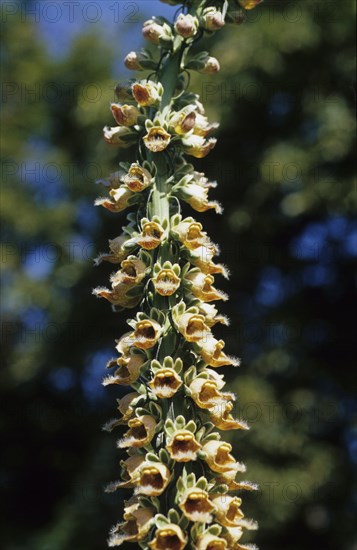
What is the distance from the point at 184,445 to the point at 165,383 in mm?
125

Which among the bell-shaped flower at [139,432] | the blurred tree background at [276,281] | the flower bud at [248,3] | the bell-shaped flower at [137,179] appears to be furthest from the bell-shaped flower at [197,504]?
the blurred tree background at [276,281]

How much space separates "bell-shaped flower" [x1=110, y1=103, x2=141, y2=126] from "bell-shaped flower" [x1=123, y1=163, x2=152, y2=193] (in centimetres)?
18

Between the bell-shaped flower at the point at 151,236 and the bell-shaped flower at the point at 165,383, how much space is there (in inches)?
10.4

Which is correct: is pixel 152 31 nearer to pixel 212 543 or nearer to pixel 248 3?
pixel 248 3

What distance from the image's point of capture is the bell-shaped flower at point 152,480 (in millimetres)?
1316

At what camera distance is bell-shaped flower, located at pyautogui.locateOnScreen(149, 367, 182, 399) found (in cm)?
137

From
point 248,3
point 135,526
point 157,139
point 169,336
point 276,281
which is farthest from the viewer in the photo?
point 276,281

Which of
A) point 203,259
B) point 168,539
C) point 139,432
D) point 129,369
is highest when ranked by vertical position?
point 203,259

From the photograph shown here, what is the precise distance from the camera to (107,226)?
8891mm

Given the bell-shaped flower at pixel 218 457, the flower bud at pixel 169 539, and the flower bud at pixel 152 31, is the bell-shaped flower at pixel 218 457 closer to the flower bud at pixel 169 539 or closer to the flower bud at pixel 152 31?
the flower bud at pixel 169 539

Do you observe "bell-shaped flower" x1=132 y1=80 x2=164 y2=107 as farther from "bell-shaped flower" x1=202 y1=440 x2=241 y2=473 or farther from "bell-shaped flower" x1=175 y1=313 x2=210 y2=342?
"bell-shaped flower" x1=202 y1=440 x2=241 y2=473

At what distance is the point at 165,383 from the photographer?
138 centimetres

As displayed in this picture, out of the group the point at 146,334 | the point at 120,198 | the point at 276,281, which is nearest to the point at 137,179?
the point at 120,198

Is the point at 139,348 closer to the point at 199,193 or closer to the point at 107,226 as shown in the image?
the point at 199,193
